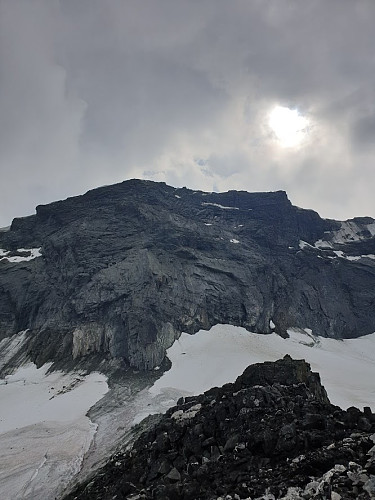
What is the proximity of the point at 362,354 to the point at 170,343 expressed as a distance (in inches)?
1566

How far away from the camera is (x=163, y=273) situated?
77.8m

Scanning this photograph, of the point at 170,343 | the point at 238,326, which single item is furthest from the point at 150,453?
the point at 238,326

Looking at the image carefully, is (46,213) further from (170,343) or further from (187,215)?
(170,343)

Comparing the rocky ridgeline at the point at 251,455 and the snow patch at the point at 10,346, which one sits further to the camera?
the snow patch at the point at 10,346

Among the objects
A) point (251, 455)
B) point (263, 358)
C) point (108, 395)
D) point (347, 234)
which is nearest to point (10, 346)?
point (108, 395)

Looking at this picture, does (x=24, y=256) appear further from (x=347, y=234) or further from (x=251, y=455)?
(x=347, y=234)

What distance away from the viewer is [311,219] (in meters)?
115

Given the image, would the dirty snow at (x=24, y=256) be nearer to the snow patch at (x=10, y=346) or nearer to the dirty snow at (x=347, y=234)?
the snow patch at (x=10, y=346)

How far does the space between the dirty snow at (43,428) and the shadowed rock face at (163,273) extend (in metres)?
6.43

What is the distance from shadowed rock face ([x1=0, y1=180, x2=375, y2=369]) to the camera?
6594 centimetres

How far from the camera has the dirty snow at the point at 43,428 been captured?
24434 millimetres

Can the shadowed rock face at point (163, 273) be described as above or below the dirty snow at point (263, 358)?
above

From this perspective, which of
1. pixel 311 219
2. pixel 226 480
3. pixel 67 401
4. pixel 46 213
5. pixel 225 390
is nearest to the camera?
pixel 226 480

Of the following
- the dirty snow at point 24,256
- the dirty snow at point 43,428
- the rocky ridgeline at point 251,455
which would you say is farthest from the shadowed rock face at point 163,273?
the rocky ridgeline at point 251,455
